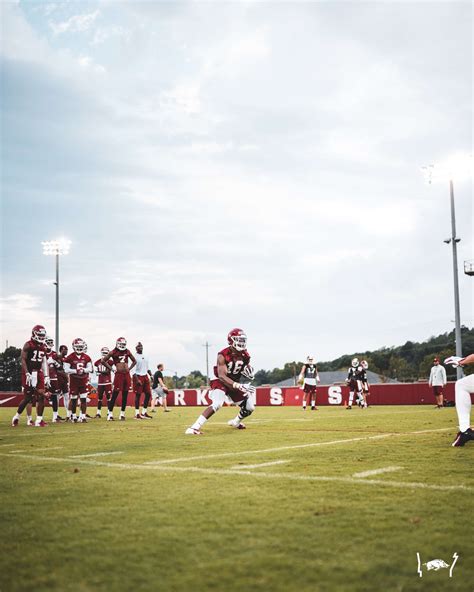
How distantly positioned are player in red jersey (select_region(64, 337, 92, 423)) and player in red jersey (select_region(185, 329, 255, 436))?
6.92 meters

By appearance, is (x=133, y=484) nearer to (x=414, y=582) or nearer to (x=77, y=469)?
(x=77, y=469)

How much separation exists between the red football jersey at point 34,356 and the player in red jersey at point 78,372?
3.13 m

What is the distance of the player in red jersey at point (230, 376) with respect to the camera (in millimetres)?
12695

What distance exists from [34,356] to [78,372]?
3340 mm

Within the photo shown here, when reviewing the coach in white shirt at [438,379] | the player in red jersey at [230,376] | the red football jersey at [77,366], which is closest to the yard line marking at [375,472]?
the player in red jersey at [230,376]

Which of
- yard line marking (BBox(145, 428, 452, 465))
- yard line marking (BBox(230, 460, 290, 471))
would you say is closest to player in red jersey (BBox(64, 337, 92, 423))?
yard line marking (BBox(145, 428, 452, 465))

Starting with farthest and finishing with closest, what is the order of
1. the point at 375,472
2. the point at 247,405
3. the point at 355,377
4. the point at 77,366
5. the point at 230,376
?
the point at 355,377 → the point at 77,366 → the point at 247,405 → the point at 230,376 → the point at 375,472

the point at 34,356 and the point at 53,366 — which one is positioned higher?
the point at 34,356

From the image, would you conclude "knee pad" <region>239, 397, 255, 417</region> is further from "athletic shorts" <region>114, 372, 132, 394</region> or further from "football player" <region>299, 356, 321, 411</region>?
"football player" <region>299, 356, 321, 411</region>

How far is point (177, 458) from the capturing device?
339 inches

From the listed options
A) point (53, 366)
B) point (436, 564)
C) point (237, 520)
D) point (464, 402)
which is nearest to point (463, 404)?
point (464, 402)

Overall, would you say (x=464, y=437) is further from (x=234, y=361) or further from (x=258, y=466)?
(x=234, y=361)

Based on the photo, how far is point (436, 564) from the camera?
377 cm

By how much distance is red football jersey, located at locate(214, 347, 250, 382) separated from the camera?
13189mm
